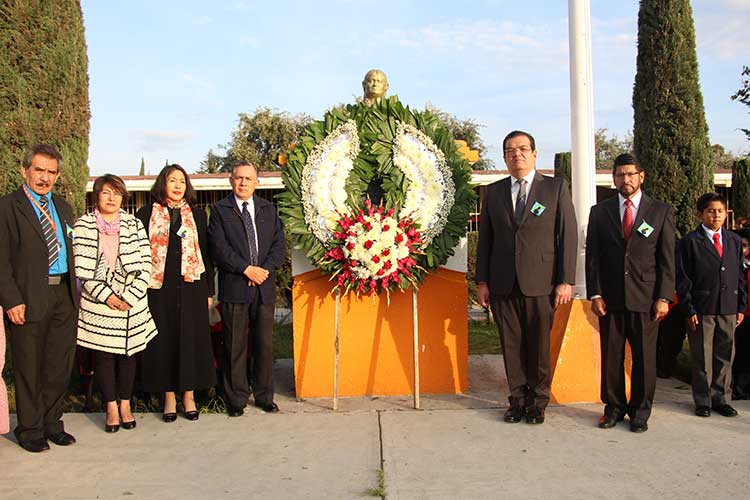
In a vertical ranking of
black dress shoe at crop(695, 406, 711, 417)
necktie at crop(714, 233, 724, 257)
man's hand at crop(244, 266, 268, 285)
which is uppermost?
necktie at crop(714, 233, 724, 257)

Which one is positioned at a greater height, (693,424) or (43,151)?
(43,151)

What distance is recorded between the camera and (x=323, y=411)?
517 centimetres

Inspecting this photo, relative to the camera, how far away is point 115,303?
14.9 feet

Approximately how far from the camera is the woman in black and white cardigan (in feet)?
14.9

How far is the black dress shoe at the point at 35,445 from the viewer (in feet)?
13.9

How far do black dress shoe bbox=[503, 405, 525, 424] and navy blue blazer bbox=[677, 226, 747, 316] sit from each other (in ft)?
4.70

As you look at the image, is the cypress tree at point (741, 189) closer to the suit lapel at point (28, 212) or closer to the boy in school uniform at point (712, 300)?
the boy in school uniform at point (712, 300)

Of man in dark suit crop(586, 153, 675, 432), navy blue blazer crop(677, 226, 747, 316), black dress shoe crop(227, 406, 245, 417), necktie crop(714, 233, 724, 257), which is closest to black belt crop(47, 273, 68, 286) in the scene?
black dress shoe crop(227, 406, 245, 417)

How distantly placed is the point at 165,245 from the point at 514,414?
2.80m

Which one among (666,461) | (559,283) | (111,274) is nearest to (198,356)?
(111,274)

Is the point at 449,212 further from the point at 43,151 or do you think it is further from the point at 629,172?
the point at 43,151

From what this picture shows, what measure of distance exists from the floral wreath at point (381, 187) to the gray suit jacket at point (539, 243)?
2.14 feet

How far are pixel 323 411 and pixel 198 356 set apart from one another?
40.8 inches

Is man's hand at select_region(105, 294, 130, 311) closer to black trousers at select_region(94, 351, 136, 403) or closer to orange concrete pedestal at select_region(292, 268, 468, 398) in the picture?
black trousers at select_region(94, 351, 136, 403)
